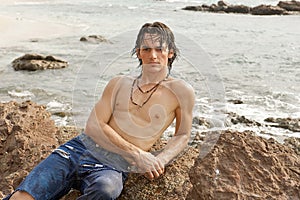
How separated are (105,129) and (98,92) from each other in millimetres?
1452

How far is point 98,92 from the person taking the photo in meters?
4.37

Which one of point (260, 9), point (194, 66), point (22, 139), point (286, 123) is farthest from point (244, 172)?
point (260, 9)

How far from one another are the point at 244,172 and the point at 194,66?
1248 millimetres

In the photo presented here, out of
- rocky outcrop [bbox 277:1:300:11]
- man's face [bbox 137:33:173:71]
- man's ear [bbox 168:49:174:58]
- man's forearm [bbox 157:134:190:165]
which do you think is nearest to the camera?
man's forearm [bbox 157:134:190:165]

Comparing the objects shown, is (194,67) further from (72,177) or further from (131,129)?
(72,177)

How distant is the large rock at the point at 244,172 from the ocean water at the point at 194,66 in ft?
2.75

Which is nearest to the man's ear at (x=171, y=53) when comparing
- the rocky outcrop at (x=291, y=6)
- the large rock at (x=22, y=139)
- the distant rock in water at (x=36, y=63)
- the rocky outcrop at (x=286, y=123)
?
the large rock at (x=22, y=139)

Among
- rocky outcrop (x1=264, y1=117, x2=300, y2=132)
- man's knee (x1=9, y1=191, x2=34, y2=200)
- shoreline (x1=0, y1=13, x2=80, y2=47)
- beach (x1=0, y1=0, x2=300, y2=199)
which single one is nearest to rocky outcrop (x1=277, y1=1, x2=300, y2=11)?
beach (x1=0, y1=0, x2=300, y2=199)

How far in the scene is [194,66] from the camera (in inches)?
139

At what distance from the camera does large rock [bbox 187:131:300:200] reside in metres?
2.42

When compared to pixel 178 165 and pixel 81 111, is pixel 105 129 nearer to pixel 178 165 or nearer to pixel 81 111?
pixel 178 165

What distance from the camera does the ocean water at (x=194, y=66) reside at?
403cm

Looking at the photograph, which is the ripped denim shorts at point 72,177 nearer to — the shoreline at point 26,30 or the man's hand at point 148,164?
the man's hand at point 148,164

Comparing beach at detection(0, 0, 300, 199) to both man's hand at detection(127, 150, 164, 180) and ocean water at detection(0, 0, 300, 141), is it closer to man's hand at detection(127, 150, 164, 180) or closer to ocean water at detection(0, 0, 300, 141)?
ocean water at detection(0, 0, 300, 141)
